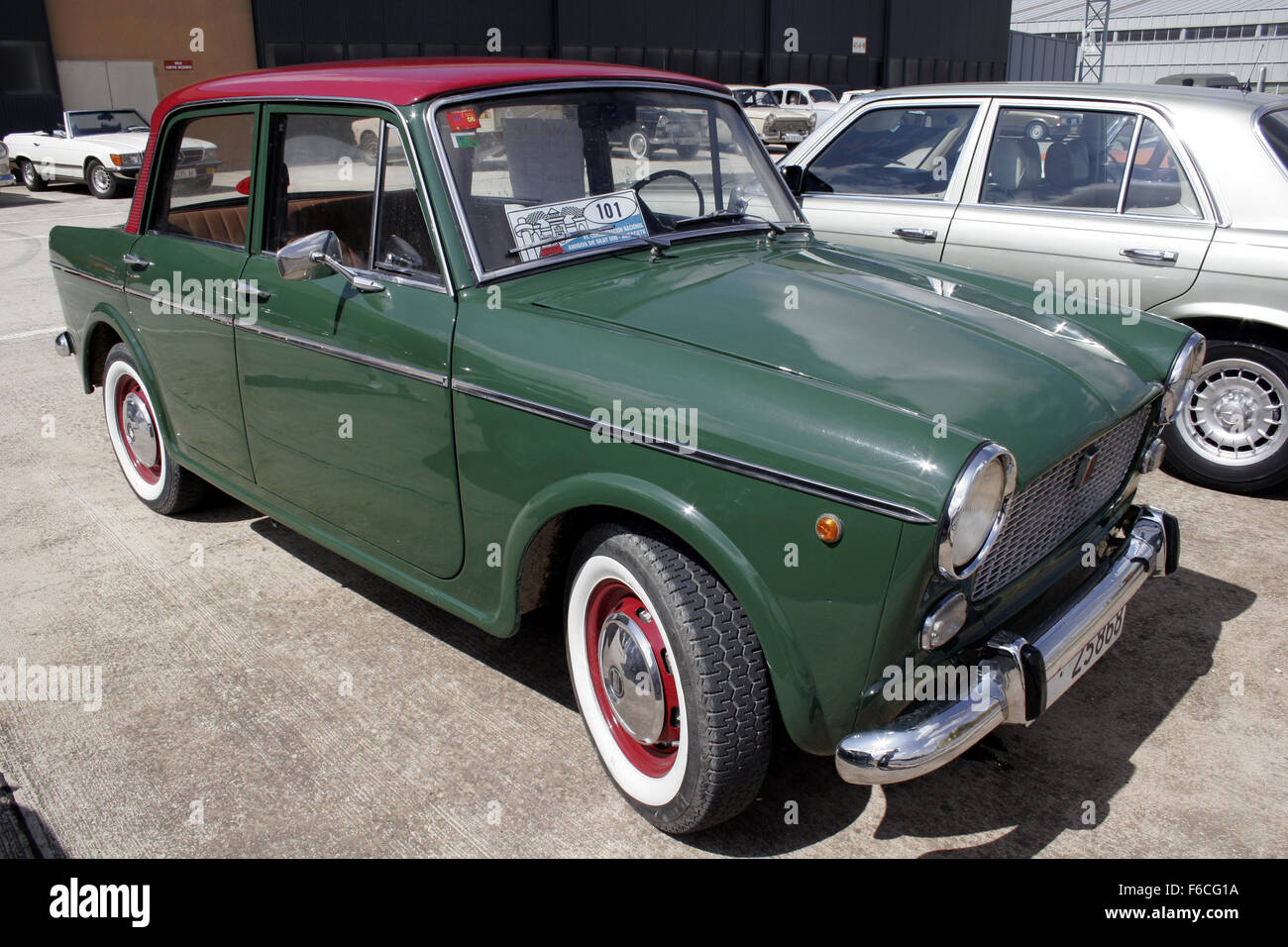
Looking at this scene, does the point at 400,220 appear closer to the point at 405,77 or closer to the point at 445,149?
the point at 445,149

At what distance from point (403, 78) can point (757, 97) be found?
27391 mm

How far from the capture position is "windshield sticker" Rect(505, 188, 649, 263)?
3.03m

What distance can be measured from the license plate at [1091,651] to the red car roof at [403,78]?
86.1 inches

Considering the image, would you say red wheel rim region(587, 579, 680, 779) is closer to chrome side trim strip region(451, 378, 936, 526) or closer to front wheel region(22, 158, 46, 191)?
chrome side trim strip region(451, 378, 936, 526)

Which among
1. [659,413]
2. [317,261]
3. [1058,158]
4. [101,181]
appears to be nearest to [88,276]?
[317,261]

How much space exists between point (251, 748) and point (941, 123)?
4.49 meters

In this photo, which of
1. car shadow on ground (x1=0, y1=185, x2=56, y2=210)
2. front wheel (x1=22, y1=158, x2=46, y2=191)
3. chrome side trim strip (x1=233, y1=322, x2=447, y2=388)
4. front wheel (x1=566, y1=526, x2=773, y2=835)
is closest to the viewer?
front wheel (x1=566, y1=526, x2=773, y2=835)

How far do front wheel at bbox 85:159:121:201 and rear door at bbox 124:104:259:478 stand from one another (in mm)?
15409

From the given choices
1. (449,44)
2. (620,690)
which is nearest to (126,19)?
(449,44)

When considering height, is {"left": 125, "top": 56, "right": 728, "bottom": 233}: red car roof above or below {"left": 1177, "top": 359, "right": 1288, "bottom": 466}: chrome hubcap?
above

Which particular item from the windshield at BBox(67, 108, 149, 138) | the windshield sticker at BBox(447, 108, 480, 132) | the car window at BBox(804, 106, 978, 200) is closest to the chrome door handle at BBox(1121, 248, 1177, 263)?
the car window at BBox(804, 106, 978, 200)

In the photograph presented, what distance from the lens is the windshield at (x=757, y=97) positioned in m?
28.2

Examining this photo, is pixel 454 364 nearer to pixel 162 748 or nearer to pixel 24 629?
pixel 162 748

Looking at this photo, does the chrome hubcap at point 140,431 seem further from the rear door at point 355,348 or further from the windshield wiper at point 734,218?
the windshield wiper at point 734,218
